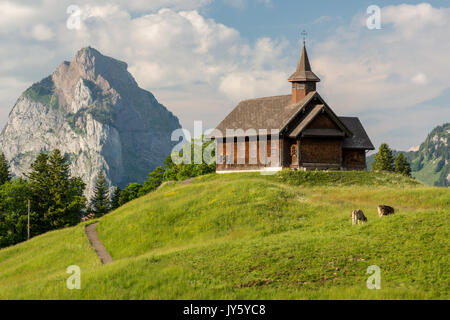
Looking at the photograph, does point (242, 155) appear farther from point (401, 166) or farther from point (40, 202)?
point (401, 166)

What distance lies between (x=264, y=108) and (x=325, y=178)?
13.9 meters

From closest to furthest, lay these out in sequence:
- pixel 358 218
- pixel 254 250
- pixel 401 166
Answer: pixel 254 250, pixel 358 218, pixel 401 166

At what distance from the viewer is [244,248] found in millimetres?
23422

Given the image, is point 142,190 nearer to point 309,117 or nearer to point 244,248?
point 309,117

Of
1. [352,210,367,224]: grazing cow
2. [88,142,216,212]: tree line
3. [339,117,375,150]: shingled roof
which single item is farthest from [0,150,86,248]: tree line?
[352,210,367,224]: grazing cow

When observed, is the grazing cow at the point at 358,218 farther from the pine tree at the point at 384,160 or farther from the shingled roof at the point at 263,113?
the pine tree at the point at 384,160

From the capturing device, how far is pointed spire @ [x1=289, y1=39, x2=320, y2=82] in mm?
53531

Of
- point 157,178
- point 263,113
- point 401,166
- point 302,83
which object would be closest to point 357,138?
point 302,83

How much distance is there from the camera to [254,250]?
887 inches

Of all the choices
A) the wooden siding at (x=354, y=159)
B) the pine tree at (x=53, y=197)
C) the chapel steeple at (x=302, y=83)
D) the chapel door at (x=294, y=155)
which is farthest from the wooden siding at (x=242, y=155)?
the pine tree at (x=53, y=197)

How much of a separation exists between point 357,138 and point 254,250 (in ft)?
122

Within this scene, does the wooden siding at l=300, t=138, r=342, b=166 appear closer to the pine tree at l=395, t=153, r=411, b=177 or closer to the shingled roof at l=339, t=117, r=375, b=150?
the shingled roof at l=339, t=117, r=375, b=150
